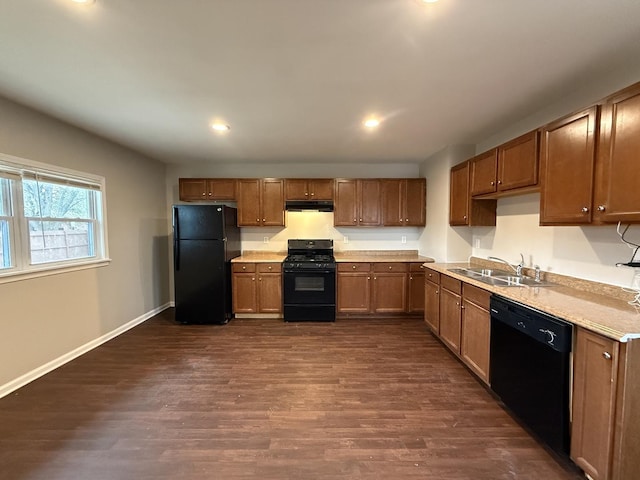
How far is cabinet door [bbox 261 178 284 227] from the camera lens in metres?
4.46

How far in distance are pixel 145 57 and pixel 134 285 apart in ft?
10.9

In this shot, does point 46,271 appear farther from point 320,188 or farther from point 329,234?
point 329,234

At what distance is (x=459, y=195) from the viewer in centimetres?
344

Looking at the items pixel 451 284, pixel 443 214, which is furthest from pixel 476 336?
pixel 443 214

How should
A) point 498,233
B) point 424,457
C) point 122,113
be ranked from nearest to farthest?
point 424,457
point 122,113
point 498,233

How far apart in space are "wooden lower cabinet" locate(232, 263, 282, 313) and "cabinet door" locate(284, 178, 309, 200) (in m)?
1.18

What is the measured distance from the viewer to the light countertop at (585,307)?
1357 millimetres

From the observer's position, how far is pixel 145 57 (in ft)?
5.67

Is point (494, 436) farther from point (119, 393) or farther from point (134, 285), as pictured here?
point (134, 285)

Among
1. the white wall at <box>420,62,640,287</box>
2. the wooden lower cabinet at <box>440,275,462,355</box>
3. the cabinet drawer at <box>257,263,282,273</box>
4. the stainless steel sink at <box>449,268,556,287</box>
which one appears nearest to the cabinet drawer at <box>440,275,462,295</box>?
the wooden lower cabinet at <box>440,275,462,355</box>

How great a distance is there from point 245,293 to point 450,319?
2.90 m

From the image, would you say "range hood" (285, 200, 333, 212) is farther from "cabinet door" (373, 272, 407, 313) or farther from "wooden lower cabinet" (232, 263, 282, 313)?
"cabinet door" (373, 272, 407, 313)

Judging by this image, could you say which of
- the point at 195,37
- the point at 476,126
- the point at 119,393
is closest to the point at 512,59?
the point at 476,126

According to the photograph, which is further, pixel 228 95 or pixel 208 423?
pixel 228 95
